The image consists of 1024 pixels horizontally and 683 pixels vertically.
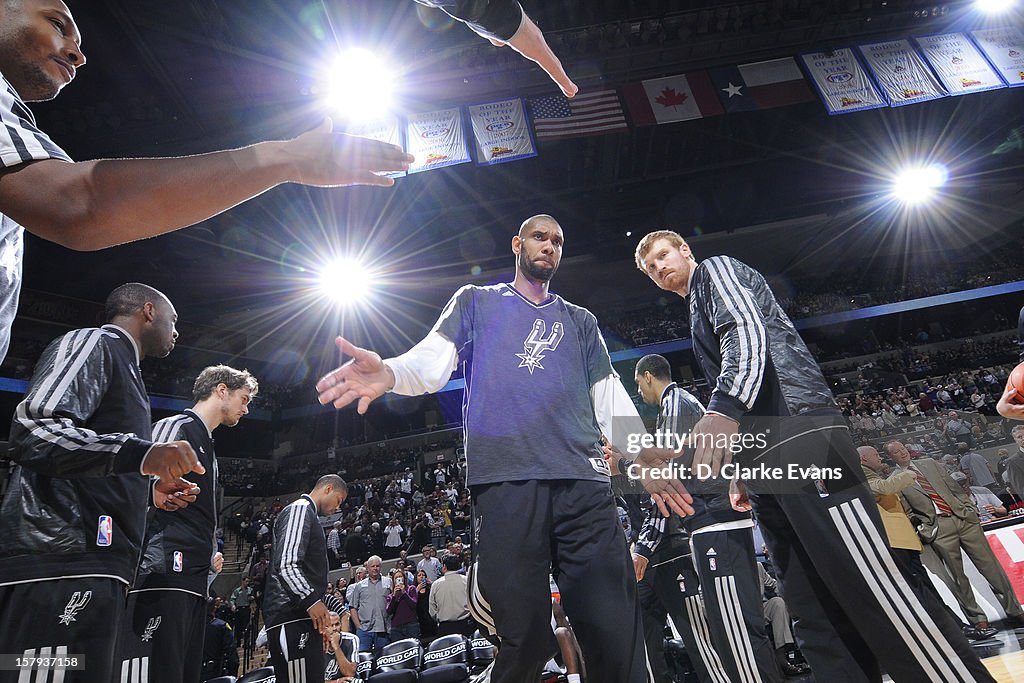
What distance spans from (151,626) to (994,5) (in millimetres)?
14878

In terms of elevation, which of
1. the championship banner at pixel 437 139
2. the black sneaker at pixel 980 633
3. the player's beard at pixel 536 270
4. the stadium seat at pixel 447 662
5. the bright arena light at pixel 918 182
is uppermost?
the bright arena light at pixel 918 182

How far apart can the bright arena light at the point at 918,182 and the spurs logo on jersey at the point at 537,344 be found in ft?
60.6

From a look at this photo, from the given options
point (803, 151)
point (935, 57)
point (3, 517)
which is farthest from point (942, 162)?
point (3, 517)

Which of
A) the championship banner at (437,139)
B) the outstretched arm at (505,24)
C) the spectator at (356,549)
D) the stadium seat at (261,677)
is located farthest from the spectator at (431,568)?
the outstretched arm at (505,24)

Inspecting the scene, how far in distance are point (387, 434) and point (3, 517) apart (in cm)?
2217

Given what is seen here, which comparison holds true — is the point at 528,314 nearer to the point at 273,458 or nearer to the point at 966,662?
the point at 966,662

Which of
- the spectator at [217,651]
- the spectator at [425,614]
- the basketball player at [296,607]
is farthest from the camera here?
the spectator at [425,614]

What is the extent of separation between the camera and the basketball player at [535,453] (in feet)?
6.41

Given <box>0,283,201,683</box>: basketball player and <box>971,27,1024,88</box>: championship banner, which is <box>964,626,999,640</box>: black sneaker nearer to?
<box>0,283,201,683</box>: basketball player

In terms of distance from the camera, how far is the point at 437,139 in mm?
9062

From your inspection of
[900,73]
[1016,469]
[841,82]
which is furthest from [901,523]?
[900,73]

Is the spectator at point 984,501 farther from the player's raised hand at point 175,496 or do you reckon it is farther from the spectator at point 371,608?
the player's raised hand at point 175,496

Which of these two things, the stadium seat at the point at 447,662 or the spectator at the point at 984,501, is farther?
the spectator at the point at 984,501

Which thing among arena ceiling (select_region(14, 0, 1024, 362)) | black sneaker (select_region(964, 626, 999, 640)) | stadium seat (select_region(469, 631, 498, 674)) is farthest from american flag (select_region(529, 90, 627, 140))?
black sneaker (select_region(964, 626, 999, 640))
